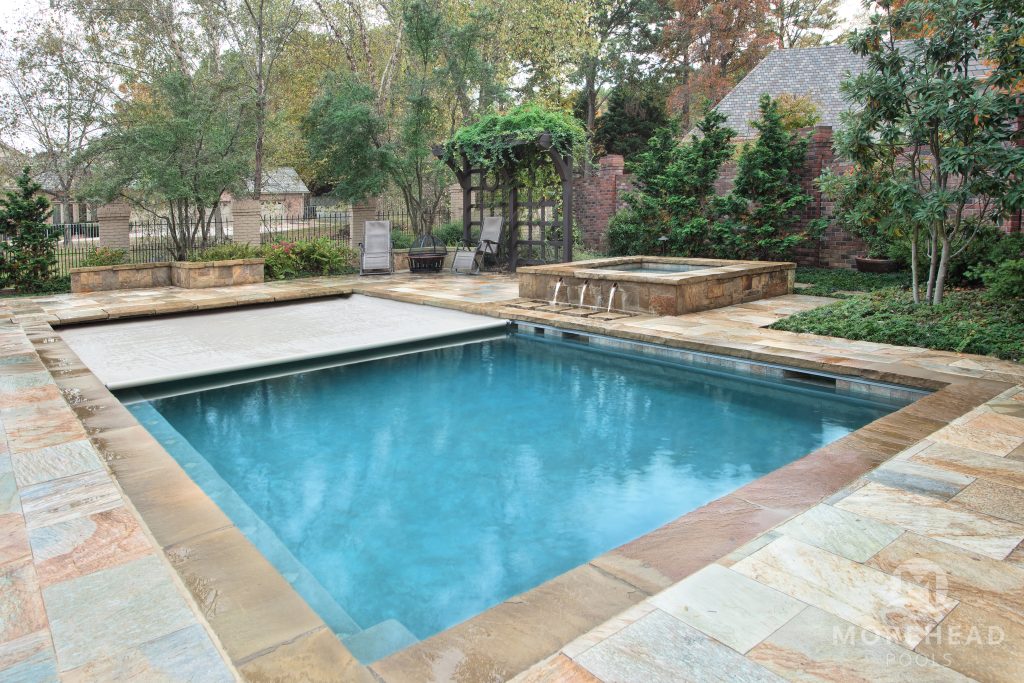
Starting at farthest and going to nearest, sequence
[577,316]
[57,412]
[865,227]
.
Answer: [865,227] < [577,316] < [57,412]

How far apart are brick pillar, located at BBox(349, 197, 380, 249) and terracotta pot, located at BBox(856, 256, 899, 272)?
839 centimetres

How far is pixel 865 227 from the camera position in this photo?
9461 millimetres

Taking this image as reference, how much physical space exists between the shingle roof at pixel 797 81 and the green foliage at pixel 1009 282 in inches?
517

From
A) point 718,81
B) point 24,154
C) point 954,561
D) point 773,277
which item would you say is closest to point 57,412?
point 954,561

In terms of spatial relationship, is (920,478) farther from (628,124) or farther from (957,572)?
(628,124)

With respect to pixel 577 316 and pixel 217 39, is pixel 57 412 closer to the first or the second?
pixel 577 316

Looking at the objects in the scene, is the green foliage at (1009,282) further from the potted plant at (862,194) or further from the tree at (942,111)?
the potted plant at (862,194)

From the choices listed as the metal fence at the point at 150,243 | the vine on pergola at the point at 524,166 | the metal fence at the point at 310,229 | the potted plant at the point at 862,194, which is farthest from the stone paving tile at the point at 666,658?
the metal fence at the point at 310,229

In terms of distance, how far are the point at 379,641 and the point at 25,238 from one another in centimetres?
973

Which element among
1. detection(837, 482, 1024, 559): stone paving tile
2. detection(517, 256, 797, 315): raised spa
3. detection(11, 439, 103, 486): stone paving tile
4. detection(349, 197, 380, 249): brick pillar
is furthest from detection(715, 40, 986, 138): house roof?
detection(11, 439, 103, 486): stone paving tile

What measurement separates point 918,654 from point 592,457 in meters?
2.43

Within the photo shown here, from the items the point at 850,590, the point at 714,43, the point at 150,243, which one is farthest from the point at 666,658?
the point at 714,43

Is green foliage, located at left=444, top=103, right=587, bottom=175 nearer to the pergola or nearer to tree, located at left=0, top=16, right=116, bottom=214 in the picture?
the pergola

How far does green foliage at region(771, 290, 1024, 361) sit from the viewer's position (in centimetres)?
545
